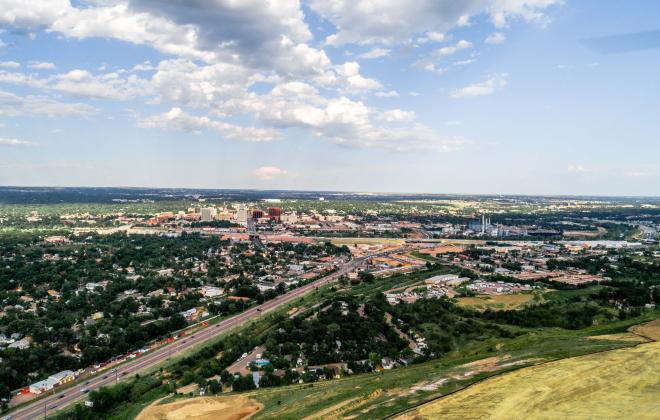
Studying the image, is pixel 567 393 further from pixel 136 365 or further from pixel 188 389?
pixel 136 365

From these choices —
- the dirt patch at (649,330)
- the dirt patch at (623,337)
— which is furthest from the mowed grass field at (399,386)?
the dirt patch at (649,330)

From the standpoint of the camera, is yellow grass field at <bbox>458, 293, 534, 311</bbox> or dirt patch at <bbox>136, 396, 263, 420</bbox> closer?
dirt patch at <bbox>136, 396, 263, 420</bbox>

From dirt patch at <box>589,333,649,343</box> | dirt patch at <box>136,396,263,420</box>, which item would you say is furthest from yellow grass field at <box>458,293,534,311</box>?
dirt patch at <box>136,396,263,420</box>

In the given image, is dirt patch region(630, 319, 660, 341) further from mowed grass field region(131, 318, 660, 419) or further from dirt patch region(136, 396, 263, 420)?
dirt patch region(136, 396, 263, 420)

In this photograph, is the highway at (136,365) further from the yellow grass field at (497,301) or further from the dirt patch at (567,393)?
the dirt patch at (567,393)

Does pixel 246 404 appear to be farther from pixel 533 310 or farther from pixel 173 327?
pixel 533 310

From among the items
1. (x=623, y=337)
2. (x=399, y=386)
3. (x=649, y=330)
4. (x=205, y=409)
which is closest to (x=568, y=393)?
(x=399, y=386)

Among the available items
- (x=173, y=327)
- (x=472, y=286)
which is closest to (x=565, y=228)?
(x=472, y=286)
